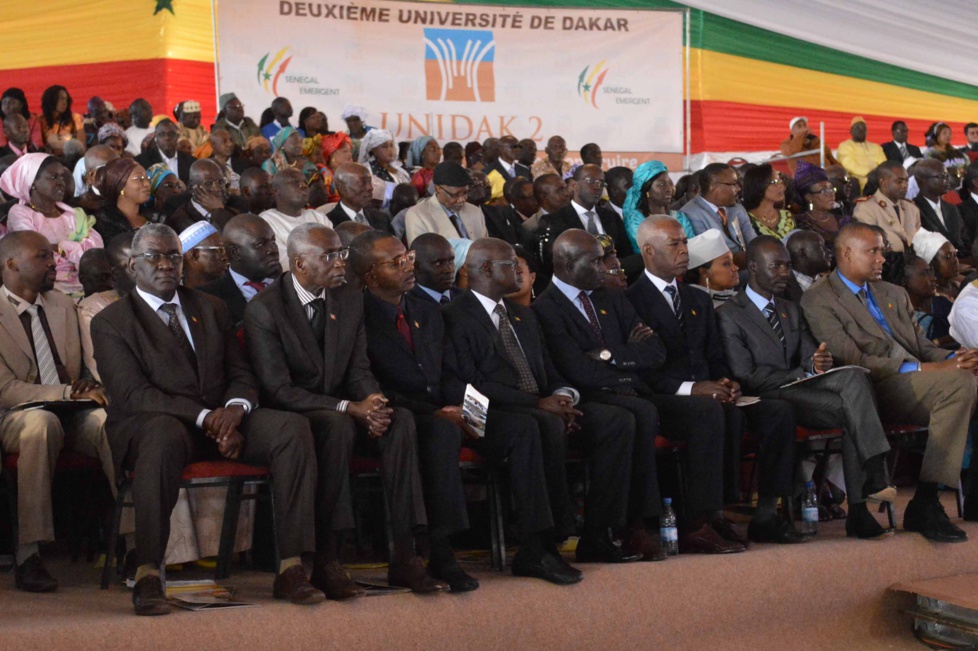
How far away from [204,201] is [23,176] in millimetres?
1012

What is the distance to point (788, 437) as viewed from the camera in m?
5.51

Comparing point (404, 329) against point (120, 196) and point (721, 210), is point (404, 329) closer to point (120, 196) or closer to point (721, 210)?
point (120, 196)

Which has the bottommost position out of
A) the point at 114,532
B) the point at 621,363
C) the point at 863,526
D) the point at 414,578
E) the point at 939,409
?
the point at 863,526

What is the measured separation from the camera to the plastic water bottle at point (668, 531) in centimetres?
525

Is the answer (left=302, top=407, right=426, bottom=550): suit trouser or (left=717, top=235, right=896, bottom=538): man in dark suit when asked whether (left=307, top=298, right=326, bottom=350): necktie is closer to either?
(left=302, top=407, right=426, bottom=550): suit trouser

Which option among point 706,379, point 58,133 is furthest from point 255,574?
point 58,133

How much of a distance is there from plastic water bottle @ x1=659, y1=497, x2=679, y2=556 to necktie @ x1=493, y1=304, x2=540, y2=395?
77cm

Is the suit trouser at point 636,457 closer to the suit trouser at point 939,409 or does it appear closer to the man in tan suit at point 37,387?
the suit trouser at point 939,409

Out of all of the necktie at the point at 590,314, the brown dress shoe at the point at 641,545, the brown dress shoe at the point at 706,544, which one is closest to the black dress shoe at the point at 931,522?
the brown dress shoe at the point at 706,544

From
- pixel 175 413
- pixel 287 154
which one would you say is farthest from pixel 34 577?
pixel 287 154

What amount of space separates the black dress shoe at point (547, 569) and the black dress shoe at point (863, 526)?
156 cm

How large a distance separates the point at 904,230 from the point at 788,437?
13.3ft

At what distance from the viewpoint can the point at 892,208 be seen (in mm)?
9039

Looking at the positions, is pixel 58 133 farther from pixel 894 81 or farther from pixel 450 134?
pixel 894 81
